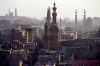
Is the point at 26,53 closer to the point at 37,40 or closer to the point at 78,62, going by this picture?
the point at 78,62

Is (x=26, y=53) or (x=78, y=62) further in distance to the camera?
(x=26, y=53)

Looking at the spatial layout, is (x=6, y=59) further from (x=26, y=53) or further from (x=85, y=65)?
(x=85, y=65)

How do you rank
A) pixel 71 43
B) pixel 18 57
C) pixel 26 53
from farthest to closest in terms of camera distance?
pixel 71 43 → pixel 26 53 → pixel 18 57

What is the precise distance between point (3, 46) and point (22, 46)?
0.63 m

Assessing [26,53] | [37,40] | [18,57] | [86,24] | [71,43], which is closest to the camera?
[18,57]

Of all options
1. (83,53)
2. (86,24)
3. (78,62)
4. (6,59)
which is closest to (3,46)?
(6,59)

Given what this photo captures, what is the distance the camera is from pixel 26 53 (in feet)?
30.5

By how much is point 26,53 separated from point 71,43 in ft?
7.52

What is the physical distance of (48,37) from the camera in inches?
417

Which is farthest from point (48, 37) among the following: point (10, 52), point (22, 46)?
point (10, 52)

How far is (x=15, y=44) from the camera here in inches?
404

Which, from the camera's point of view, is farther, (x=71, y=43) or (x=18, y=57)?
(x=71, y=43)

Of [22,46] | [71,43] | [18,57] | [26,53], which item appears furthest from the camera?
[71,43]

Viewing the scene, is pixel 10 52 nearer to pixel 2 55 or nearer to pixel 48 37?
pixel 2 55
